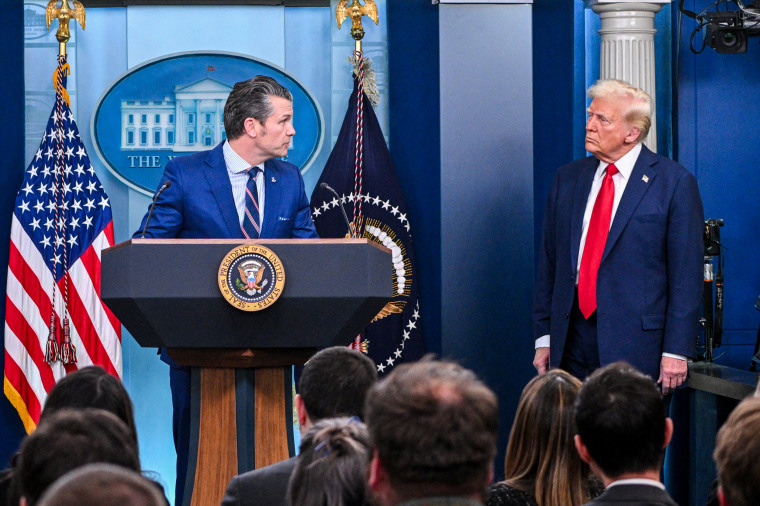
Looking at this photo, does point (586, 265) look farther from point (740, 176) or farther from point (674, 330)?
point (740, 176)

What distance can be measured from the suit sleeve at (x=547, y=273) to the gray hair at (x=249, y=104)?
1.13 m

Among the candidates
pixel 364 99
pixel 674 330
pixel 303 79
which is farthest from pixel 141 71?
pixel 674 330

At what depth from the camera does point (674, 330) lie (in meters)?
3.69

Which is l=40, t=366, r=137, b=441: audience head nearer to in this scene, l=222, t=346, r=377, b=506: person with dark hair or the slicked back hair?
l=222, t=346, r=377, b=506: person with dark hair

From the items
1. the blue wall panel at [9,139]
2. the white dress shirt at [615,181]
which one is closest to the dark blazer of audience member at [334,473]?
the white dress shirt at [615,181]

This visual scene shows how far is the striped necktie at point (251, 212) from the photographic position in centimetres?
360

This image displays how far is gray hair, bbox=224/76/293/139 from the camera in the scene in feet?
11.9

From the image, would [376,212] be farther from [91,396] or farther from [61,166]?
[91,396]

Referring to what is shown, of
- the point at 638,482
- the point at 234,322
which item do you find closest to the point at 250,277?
the point at 234,322

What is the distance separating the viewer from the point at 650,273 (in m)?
3.78

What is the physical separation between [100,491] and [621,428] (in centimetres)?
113

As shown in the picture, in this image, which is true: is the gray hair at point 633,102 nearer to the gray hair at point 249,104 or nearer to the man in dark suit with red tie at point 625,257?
the man in dark suit with red tie at point 625,257

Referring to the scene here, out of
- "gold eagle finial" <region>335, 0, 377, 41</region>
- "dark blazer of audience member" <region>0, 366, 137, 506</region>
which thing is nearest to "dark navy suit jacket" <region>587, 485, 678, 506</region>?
"dark blazer of audience member" <region>0, 366, 137, 506</region>

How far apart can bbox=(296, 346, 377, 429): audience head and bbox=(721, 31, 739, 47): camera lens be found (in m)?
3.27
